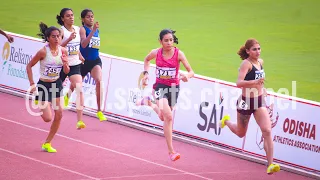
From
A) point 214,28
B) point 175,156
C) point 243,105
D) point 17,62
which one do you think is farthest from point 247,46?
point 214,28

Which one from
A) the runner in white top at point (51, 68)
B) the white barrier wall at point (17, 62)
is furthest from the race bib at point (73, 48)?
the white barrier wall at point (17, 62)

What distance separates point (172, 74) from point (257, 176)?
231 cm

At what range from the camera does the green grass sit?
2270cm

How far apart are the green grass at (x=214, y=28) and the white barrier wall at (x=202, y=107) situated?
17.1ft

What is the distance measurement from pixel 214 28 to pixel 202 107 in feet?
43.5

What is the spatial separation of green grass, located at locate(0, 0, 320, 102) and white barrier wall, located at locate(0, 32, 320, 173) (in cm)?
520

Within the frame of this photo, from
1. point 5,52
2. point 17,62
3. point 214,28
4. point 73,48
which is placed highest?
point 73,48

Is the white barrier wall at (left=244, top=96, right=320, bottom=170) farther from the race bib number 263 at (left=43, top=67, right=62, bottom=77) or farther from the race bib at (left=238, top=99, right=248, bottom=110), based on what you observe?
the race bib number 263 at (left=43, top=67, right=62, bottom=77)

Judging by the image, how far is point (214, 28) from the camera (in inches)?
1112

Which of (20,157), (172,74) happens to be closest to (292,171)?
(172,74)

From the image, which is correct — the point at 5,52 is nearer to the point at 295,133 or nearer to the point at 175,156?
the point at 175,156

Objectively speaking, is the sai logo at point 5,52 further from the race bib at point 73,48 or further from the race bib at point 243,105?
the race bib at point 243,105

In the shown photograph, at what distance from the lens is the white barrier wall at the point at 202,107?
1346cm

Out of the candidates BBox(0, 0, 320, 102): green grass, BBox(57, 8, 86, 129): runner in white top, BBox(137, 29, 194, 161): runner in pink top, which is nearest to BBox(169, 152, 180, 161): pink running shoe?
BBox(137, 29, 194, 161): runner in pink top
